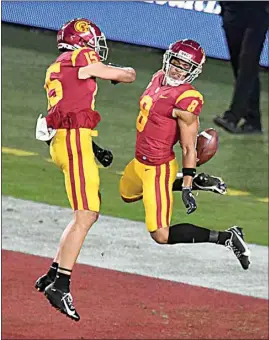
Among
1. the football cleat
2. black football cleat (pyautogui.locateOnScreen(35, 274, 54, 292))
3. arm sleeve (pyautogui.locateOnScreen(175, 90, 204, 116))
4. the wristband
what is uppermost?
arm sleeve (pyautogui.locateOnScreen(175, 90, 204, 116))

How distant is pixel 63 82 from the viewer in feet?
14.2

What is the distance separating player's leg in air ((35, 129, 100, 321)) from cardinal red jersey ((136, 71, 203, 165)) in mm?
191

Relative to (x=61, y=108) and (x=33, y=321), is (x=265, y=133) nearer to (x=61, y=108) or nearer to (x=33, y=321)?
(x=33, y=321)

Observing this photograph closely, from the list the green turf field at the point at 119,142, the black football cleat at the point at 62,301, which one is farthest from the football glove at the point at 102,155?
the green turf field at the point at 119,142

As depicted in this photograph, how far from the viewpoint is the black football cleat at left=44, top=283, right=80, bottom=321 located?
14.7 ft

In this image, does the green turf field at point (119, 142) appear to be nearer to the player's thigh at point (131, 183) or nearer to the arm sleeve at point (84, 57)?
the player's thigh at point (131, 183)

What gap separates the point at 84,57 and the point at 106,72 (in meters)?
0.11

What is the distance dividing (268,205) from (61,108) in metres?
13.8

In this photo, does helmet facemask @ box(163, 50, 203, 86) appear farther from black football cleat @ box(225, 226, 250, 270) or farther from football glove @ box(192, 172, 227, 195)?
black football cleat @ box(225, 226, 250, 270)

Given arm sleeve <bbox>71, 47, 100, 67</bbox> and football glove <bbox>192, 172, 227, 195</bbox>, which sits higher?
arm sleeve <bbox>71, 47, 100, 67</bbox>

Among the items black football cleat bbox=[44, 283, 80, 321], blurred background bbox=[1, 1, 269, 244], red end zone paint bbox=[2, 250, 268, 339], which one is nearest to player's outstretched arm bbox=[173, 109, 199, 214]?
black football cleat bbox=[44, 283, 80, 321]

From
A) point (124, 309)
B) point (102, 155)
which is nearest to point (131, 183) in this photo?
point (102, 155)

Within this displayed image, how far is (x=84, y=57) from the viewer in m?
4.28

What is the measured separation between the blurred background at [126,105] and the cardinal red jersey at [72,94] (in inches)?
360
